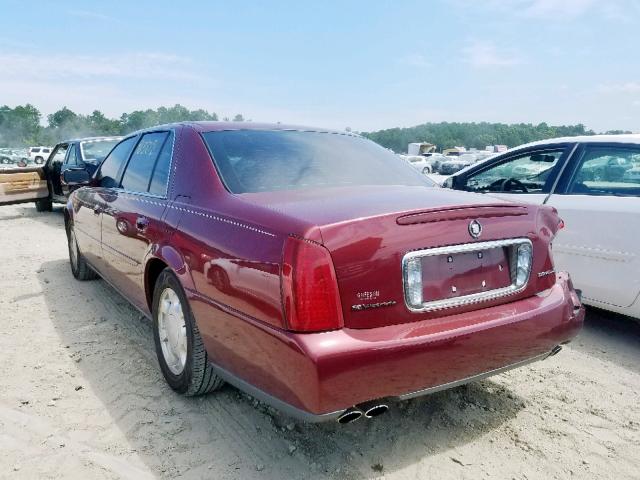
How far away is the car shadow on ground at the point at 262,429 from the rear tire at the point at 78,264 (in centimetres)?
196

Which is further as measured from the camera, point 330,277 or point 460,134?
point 460,134

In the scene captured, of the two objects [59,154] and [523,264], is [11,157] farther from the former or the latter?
[523,264]

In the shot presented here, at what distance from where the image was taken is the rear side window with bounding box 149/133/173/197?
3.05 m

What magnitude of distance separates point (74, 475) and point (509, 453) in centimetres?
196

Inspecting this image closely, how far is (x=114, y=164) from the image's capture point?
167 inches

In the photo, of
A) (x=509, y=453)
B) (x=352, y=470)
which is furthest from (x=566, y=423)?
(x=352, y=470)

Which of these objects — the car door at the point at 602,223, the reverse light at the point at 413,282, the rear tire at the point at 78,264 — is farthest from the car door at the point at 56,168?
the reverse light at the point at 413,282

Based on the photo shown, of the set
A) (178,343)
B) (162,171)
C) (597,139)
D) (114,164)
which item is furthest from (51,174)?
(597,139)

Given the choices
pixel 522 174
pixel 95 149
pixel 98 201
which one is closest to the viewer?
pixel 98 201

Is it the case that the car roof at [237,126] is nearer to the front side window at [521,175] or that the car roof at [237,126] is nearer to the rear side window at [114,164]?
the rear side window at [114,164]

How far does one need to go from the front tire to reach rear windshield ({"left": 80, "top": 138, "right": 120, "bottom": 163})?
7.92 metres

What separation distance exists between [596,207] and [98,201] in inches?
154

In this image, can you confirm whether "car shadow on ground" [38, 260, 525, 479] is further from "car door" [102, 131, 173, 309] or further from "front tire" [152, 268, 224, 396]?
"car door" [102, 131, 173, 309]

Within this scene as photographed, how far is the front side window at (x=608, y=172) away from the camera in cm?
372
